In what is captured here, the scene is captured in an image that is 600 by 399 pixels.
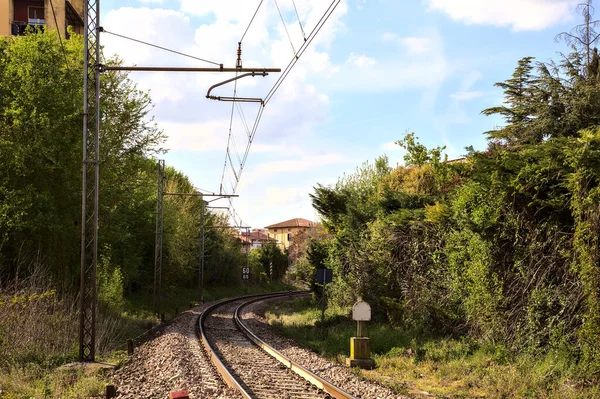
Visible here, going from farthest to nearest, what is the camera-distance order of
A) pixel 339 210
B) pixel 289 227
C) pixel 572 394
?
pixel 289 227
pixel 339 210
pixel 572 394

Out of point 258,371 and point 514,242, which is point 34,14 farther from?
point 514,242

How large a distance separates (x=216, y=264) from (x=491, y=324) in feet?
164

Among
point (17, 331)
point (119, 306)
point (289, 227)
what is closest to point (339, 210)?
point (119, 306)

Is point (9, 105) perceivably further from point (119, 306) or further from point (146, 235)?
point (146, 235)

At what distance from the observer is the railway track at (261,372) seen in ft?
36.2

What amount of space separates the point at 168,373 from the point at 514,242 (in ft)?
26.8

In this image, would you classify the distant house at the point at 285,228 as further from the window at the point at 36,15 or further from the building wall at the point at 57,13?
the building wall at the point at 57,13

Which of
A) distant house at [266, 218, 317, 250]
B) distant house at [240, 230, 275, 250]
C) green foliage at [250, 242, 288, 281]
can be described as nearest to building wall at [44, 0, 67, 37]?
green foliage at [250, 242, 288, 281]

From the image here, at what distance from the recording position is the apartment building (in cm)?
4022

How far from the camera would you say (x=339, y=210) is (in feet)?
97.1

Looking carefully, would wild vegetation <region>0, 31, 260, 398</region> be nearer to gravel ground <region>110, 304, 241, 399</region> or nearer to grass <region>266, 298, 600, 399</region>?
gravel ground <region>110, 304, 241, 399</region>

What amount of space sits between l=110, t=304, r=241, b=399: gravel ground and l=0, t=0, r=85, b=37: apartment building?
1104 inches

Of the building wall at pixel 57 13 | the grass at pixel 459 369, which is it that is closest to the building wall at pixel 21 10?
the building wall at pixel 57 13

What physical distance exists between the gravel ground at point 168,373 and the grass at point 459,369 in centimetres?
350
